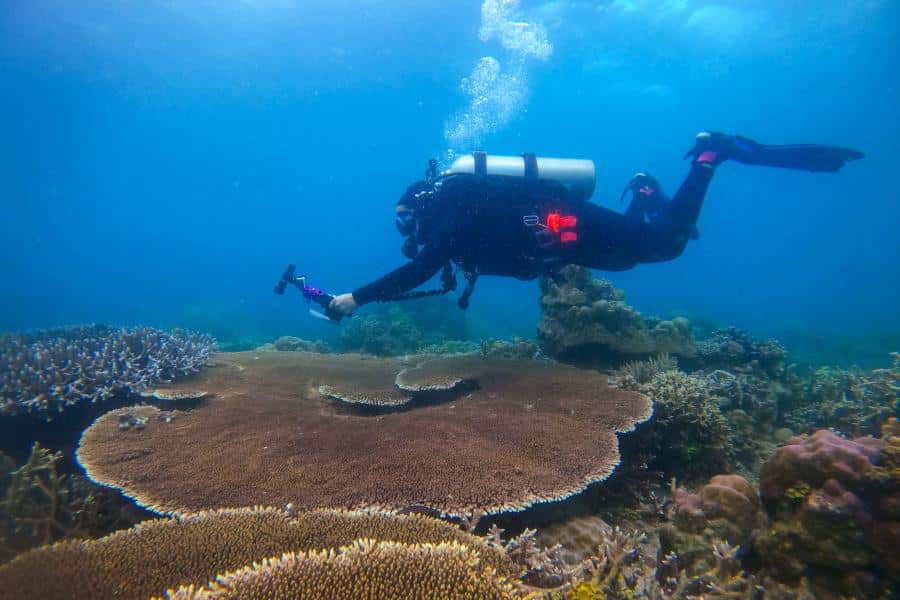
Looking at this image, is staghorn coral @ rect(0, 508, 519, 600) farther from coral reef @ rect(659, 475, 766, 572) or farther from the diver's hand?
the diver's hand

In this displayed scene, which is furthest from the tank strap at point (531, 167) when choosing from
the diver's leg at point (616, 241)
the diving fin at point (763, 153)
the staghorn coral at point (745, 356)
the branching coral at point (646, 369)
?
the staghorn coral at point (745, 356)

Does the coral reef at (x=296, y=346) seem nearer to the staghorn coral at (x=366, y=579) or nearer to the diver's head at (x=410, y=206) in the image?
the diver's head at (x=410, y=206)

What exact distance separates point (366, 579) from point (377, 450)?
218 cm

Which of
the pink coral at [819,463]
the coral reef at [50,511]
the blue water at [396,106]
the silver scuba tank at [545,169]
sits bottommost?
the pink coral at [819,463]

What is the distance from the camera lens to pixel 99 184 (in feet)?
278

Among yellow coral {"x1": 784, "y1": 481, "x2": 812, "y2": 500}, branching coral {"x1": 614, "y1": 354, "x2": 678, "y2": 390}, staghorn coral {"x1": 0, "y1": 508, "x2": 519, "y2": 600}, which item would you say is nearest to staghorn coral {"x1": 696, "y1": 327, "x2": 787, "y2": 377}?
branching coral {"x1": 614, "y1": 354, "x2": 678, "y2": 390}

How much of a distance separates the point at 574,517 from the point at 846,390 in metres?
7.90

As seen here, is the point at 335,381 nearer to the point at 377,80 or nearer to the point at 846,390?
the point at 846,390

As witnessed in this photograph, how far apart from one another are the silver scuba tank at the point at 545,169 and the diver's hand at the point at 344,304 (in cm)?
336

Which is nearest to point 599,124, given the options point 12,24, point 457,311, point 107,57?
point 457,311

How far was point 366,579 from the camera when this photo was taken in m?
2.12

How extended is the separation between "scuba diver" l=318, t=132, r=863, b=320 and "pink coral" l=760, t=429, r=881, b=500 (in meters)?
4.28

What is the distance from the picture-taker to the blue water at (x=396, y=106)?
106ft

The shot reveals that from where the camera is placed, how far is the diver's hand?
638cm
